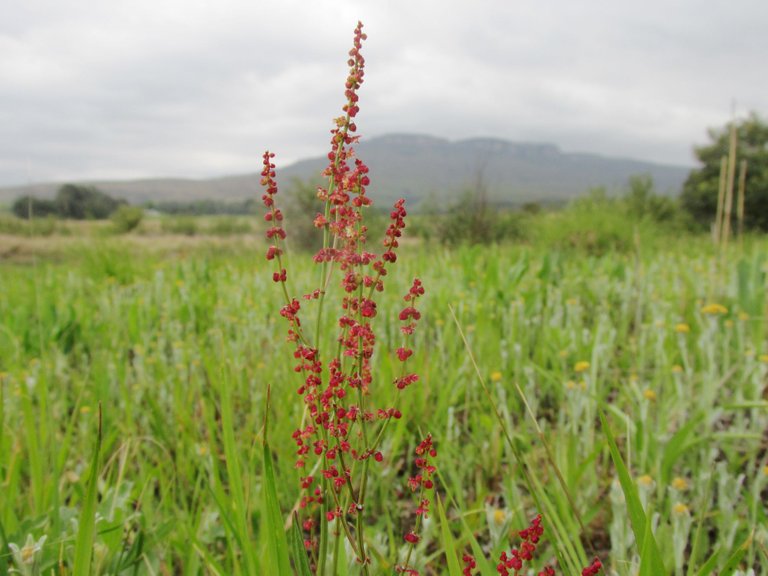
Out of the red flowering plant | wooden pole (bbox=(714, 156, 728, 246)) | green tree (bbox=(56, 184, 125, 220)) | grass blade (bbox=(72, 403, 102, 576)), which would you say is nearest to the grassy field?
grass blade (bbox=(72, 403, 102, 576))

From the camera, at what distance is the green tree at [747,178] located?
47.9m

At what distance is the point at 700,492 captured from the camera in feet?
6.05

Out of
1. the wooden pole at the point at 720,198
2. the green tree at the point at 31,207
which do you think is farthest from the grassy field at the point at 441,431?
the wooden pole at the point at 720,198

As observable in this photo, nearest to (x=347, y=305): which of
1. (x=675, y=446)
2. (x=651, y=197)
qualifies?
(x=675, y=446)

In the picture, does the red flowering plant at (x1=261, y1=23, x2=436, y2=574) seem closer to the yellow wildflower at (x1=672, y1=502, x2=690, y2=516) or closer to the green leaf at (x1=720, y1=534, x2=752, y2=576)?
the green leaf at (x1=720, y1=534, x2=752, y2=576)

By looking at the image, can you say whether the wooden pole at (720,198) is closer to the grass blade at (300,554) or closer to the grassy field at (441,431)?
the grassy field at (441,431)

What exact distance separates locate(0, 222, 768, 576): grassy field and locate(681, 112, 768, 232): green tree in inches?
1956

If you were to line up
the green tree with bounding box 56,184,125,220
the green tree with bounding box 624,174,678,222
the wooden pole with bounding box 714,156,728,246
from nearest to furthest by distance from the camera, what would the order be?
the wooden pole with bounding box 714,156,728,246
the green tree with bounding box 624,174,678,222
the green tree with bounding box 56,184,125,220

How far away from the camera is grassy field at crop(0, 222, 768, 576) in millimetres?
1374

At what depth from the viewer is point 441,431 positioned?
246 cm

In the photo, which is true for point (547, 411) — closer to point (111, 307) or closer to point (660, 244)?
point (111, 307)

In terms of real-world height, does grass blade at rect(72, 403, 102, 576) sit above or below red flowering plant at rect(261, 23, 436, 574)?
below

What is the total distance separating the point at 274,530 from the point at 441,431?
158 cm

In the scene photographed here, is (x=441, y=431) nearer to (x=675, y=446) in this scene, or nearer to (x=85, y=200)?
(x=675, y=446)
